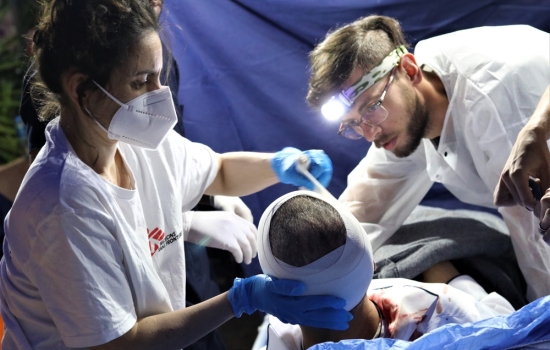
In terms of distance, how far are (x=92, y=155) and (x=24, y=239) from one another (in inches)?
9.8

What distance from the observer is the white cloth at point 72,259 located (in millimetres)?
1426

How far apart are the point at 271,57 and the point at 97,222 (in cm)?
129

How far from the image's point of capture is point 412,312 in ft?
5.34

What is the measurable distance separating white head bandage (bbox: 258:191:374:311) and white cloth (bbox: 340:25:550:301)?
0.71m

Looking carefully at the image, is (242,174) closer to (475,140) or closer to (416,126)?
(416,126)

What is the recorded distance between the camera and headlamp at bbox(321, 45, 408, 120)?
2.11 metres

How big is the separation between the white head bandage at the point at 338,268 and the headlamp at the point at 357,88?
0.68m

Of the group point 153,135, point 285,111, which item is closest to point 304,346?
point 153,135

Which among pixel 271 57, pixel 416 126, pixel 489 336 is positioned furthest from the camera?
pixel 271 57

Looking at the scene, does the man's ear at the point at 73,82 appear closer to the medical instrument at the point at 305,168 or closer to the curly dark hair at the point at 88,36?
the curly dark hair at the point at 88,36

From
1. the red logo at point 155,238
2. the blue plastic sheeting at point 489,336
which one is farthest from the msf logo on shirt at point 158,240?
the blue plastic sheeting at point 489,336

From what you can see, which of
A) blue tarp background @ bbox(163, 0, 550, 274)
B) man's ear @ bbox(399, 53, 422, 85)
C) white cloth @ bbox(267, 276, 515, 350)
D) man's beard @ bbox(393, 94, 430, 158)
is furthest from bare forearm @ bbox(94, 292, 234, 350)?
blue tarp background @ bbox(163, 0, 550, 274)

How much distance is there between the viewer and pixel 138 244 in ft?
5.12

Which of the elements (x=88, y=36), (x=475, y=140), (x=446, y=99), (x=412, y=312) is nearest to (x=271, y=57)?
(x=446, y=99)
